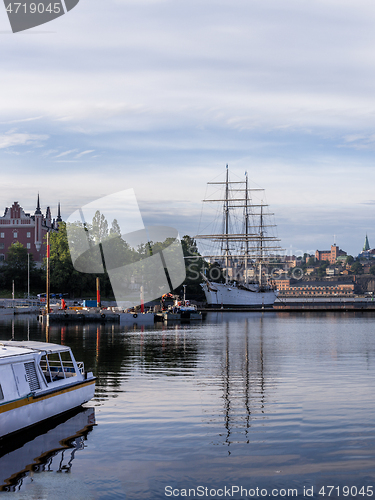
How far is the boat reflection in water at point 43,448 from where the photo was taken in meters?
15.8

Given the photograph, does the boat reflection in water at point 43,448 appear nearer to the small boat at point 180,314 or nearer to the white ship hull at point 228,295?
the small boat at point 180,314

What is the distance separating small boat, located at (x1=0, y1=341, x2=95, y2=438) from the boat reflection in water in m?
0.40

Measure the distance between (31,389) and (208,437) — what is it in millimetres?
6691

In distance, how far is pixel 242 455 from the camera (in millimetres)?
17281

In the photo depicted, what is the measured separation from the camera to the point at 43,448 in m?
18.0

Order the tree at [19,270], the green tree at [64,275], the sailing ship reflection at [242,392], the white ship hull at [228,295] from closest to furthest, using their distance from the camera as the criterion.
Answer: the sailing ship reflection at [242,392] < the green tree at [64,275] < the tree at [19,270] < the white ship hull at [228,295]

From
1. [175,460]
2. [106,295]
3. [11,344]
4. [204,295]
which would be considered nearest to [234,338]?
[11,344]

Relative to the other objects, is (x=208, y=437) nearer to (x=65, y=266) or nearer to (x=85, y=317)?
(x=85, y=317)

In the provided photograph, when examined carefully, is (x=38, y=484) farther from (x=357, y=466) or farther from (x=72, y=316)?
(x=72, y=316)

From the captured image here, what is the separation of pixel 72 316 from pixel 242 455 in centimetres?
8074

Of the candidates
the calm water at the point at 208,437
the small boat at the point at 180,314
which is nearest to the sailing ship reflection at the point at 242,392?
the calm water at the point at 208,437

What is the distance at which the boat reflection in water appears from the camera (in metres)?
15.8

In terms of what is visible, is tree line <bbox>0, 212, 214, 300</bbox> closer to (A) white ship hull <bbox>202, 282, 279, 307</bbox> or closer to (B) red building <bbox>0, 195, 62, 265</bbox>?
(B) red building <bbox>0, 195, 62, 265</bbox>

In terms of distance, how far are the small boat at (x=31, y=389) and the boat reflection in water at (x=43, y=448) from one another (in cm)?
40
